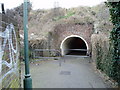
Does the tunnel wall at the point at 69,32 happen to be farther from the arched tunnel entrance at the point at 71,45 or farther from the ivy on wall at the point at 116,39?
the ivy on wall at the point at 116,39

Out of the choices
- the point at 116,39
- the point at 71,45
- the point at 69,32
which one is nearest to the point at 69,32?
the point at 69,32

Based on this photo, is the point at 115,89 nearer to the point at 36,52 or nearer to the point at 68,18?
the point at 36,52

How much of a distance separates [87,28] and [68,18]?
2.33m

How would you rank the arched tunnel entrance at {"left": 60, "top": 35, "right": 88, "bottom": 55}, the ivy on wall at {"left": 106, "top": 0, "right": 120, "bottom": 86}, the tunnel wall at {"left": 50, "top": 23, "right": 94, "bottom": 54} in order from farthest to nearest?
1. the arched tunnel entrance at {"left": 60, "top": 35, "right": 88, "bottom": 55}
2. the tunnel wall at {"left": 50, "top": 23, "right": 94, "bottom": 54}
3. the ivy on wall at {"left": 106, "top": 0, "right": 120, "bottom": 86}

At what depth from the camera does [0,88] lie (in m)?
1.84

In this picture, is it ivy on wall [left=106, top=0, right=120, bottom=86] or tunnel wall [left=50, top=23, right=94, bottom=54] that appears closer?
ivy on wall [left=106, top=0, right=120, bottom=86]

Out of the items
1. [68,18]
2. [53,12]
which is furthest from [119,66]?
[53,12]

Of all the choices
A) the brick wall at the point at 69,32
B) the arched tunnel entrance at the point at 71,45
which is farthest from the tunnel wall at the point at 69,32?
the arched tunnel entrance at the point at 71,45

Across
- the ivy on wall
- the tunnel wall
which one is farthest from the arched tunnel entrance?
the ivy on wall

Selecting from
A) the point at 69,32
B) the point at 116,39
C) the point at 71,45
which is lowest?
the point at 71,45

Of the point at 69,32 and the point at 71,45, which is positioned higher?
the point at 69,32

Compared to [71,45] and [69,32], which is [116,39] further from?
[71,45]

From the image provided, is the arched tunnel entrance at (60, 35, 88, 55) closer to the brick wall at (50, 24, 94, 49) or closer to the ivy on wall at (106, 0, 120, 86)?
the brick wall at (50, 24, 94, 49)

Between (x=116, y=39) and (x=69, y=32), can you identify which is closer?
(x=116, y=39)
